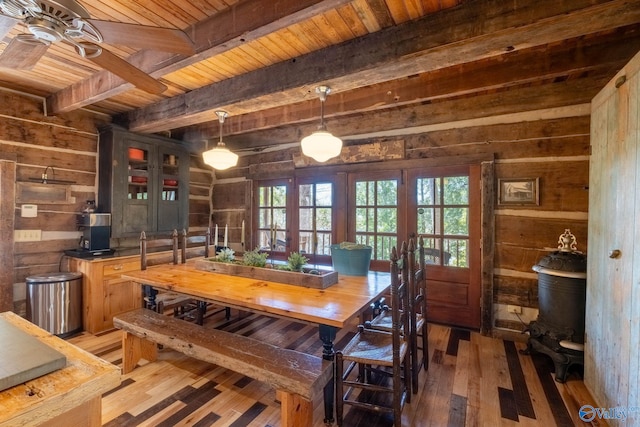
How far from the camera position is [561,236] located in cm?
273

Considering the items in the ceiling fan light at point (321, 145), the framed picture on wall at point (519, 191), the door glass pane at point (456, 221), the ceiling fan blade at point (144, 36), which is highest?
the ceiling fan blade at point (144, 36)

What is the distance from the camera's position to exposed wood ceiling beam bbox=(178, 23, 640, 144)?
2244 mm

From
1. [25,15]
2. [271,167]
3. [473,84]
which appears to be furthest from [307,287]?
[271,167]

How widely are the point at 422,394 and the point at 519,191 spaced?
2.27m

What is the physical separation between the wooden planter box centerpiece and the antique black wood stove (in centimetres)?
191

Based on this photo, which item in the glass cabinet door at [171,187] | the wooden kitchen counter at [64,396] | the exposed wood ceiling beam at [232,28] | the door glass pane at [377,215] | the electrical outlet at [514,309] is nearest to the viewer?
the wooden kitchen counter at [64,396]

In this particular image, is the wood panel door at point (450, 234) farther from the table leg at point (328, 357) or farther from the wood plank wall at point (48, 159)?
the wood plank wall at point (48, 159)

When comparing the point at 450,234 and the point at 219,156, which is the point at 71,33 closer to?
the point at 219,156

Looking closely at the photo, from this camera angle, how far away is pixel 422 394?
2215 mm

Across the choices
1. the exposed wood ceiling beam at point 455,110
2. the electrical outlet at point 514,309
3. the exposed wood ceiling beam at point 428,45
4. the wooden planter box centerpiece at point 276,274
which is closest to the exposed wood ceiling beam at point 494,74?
the exposed wood ceiling beam at point 455,110

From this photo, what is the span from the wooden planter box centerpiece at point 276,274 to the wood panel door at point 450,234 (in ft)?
4.94

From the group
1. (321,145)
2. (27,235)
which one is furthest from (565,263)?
(27,235)

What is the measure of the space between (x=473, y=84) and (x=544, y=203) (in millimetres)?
1435

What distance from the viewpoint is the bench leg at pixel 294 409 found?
1671mm
